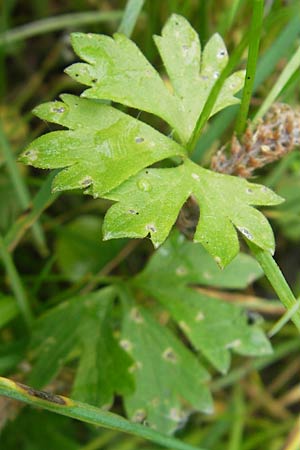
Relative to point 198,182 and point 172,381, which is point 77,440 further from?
point 198,182

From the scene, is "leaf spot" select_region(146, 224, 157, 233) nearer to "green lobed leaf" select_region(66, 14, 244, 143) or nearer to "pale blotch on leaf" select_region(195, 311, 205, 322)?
"green lobed leaf" select_region(66, 14, 244, 143)

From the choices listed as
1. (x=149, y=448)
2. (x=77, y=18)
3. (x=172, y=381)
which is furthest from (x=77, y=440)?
(x=77, y=18)

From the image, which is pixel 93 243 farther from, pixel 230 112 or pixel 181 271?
pixel 230 112

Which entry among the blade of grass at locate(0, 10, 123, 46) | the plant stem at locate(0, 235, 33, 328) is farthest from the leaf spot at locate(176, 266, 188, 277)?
the blade of grass at locate(0, 10, 123, 46)

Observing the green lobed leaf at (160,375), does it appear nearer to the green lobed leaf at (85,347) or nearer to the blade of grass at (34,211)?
the green lobed leaf at (85,347)

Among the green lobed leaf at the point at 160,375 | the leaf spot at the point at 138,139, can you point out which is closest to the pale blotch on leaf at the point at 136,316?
the green lobed leaf at the point at 160,375
